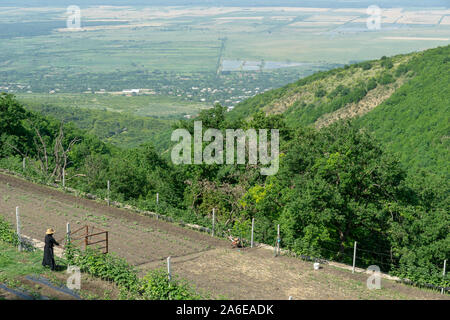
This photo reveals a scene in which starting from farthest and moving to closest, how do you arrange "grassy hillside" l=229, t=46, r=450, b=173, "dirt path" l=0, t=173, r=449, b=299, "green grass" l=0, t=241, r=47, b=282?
1. "grassy hillside" l=229, t=46, r=450, b=173
2. "dirt path" l=0, t=173, r=449, b=299
3. "green grass" l=0, t=241, r=47, b=282

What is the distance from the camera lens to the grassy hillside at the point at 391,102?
142 ft

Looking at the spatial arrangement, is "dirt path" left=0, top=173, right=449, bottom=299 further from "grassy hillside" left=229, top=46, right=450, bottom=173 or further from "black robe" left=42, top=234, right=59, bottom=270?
"grassy hillside" left=229, top=46, right=450, bottom=173

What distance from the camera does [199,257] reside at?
59.5 ft

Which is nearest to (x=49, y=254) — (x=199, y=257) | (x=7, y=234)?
(x=7, y=234)

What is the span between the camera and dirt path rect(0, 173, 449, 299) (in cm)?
1553

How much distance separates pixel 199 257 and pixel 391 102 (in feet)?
138

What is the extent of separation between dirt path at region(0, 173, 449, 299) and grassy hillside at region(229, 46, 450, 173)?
69.1ft

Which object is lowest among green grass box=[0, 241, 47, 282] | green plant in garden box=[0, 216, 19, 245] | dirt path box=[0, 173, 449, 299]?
dirt path box=[0, 173, 449, 299]

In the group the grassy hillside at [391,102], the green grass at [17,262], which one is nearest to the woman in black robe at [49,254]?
the green grass at [17,262]

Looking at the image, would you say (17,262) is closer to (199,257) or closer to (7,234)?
(7,234)

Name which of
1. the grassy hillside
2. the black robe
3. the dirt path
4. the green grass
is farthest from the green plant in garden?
the grassy hillside

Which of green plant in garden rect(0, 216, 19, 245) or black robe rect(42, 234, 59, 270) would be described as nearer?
black robe rect(42, 234, 59, 270)

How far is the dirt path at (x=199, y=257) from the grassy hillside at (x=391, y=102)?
21072mm
